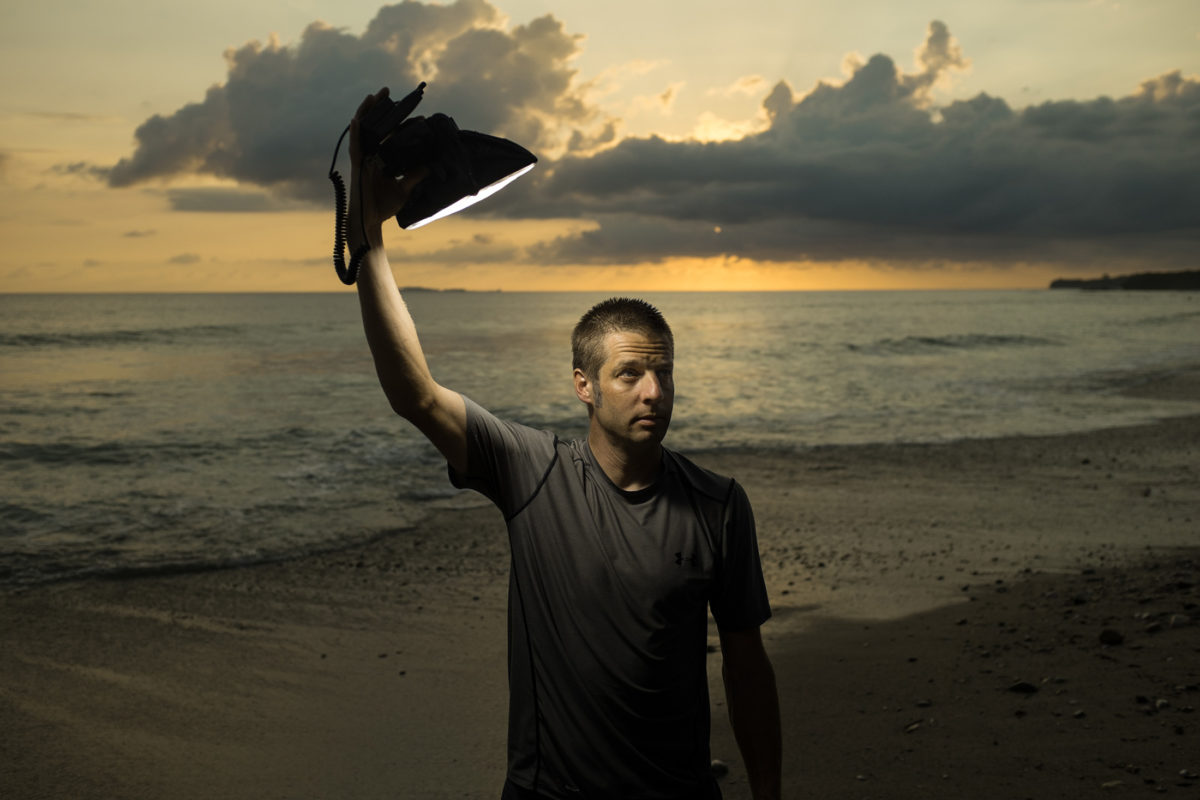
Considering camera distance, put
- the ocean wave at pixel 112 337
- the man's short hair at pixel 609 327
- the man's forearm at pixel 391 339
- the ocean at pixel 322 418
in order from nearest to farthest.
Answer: the man's forearm at pixel 391 339 < the man's short hair at pixel 609 327 < the ocean at pixel 322 418 < the ocean wave at pixel 112 337

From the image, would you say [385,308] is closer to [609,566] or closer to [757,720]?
[609,566]

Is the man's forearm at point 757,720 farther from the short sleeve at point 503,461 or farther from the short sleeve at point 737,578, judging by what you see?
the short sleeve at point 503,461

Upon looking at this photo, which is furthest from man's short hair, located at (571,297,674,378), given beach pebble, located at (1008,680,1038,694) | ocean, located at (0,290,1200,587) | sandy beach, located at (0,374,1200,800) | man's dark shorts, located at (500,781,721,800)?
ocean, located at (0,290,1200,587)

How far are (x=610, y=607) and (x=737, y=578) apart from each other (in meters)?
0.36

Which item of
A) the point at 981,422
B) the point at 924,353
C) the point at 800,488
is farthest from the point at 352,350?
the point at 800,488

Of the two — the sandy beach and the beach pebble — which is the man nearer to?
the sandy beach

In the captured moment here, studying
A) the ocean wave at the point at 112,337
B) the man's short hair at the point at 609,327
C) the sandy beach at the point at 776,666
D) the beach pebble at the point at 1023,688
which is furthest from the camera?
the ocean wave at the point at 112,337

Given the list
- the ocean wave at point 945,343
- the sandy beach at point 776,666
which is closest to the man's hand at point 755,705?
the sandy beach at point 776,666

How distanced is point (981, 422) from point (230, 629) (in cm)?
Result: 1576

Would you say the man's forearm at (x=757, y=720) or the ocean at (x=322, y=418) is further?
the ocean at (x=322, y=418)

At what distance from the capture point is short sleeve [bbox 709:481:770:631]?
240cm

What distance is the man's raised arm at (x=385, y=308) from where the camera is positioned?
2.24 metres

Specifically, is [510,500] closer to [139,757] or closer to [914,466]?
[139,757]

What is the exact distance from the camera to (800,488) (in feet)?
39.8
